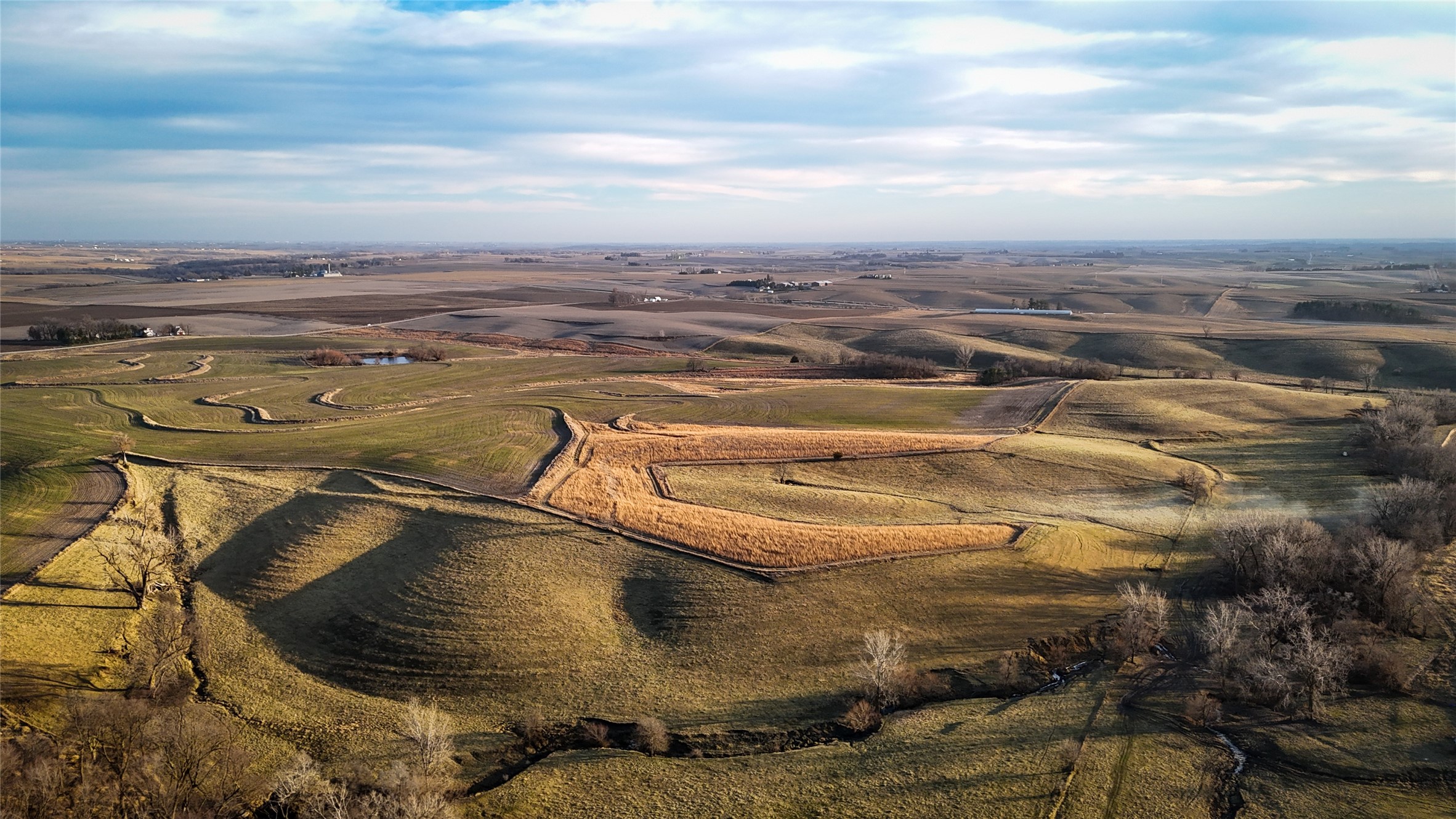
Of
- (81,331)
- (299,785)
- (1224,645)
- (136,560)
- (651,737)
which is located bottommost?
(651,737)

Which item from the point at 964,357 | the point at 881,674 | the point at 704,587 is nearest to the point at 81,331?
the point at 704,587

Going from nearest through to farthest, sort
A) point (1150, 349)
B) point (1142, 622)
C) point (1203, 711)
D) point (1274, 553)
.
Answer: point (1203, 711) < point (1142, 622) < point (1274, 553) < point (1150, 349)

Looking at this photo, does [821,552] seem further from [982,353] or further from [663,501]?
[982,353]

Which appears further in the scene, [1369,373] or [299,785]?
[1369,373]

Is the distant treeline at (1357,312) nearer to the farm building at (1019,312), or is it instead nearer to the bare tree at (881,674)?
the farm building at (1019,312)

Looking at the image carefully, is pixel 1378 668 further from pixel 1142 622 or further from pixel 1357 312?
pixel 1357 312

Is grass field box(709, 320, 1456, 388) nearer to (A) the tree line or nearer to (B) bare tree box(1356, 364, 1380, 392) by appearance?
(B) bare tree box(1356, 364, 1380, 392)

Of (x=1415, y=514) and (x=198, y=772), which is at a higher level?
(x=1415, y=514)

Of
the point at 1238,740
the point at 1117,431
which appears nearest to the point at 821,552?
the point at 1238,740
